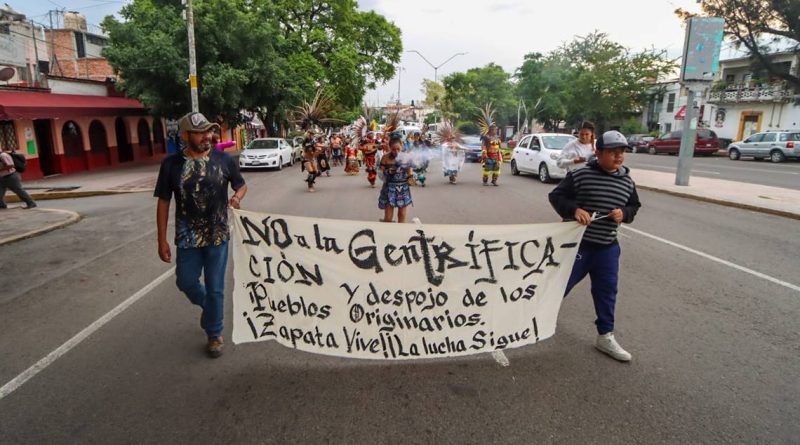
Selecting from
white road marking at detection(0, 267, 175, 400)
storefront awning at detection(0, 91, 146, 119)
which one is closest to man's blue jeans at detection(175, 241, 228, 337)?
white road marking at detection(0, 267, 175, 400)

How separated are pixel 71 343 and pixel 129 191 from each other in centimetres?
1218

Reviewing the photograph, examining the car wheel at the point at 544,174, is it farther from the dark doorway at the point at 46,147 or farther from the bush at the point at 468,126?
the dark doorway at the point at 46,147

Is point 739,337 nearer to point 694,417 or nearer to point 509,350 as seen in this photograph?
point 694,417

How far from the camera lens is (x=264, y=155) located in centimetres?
2200

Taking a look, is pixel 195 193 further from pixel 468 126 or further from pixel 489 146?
pixel 468 126

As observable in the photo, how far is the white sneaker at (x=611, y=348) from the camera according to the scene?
3668 millimetres

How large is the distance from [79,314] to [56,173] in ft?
61.5

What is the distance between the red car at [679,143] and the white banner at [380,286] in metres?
27.8

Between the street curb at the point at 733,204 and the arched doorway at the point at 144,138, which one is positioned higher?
the arched doorway at the point at 144,138

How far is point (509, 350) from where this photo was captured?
390 centimetres

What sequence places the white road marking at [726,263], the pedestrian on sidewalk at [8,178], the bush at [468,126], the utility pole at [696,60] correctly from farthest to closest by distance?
1. the bush at [468,126]
2. the utility pole at [696,60]
3. the pedestrian on sidewalk at [8,178]
4. the white road marking at [726,263]

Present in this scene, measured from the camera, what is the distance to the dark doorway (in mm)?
19062

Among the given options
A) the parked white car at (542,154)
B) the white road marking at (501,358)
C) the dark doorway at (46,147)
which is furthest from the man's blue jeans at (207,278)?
the dark doorway at (46,147)

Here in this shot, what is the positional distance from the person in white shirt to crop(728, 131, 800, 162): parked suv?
22938mm
